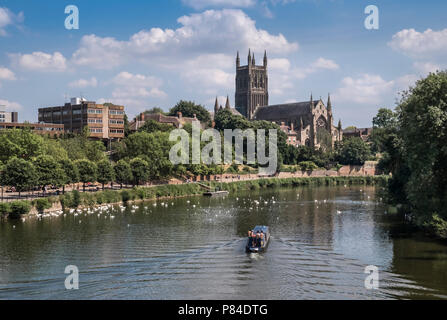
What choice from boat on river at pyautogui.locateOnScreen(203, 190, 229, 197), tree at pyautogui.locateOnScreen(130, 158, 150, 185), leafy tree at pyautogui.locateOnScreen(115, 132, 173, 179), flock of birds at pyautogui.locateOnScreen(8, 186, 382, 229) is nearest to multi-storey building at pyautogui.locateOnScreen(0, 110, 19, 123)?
leafy tree at pyautogui.locateOnScreen(115, 132, 173, 179)

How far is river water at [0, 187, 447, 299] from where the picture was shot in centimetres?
3294

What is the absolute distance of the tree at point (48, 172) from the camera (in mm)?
73750

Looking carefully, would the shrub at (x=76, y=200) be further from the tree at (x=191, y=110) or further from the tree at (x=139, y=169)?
the tree at (x=191, y=110)

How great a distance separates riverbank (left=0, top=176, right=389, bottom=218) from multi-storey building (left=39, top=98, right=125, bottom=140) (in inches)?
1319

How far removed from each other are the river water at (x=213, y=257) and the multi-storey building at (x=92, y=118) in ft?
192

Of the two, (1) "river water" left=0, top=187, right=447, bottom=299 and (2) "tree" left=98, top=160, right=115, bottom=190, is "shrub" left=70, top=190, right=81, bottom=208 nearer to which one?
(1) "river water" left=0, top=187, right=447, bottom=299

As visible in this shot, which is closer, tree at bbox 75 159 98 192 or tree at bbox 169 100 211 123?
tree at bbox 75 159 98 192

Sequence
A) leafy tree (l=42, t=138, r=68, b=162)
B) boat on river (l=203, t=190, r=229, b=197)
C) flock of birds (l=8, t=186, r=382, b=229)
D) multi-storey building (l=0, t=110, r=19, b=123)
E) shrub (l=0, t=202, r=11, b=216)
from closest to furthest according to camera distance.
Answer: shrub (l=0, t=202, r=11, b=216), flock of birds (l=8, t=186, r=382, b=229), leafy tree (l=42, t=138, r=68, b=162), boat on river (l=203, t=190, r=229, b=197), multi-storey building (l=0, t=110, r=19, b=123)

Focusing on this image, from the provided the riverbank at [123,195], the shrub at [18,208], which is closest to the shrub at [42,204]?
the riverbank at [123,195]

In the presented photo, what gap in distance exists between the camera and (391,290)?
108 ft

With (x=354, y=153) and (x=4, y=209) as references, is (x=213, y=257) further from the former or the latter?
(x=354, y=153)

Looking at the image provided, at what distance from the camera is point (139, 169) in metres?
94.5
